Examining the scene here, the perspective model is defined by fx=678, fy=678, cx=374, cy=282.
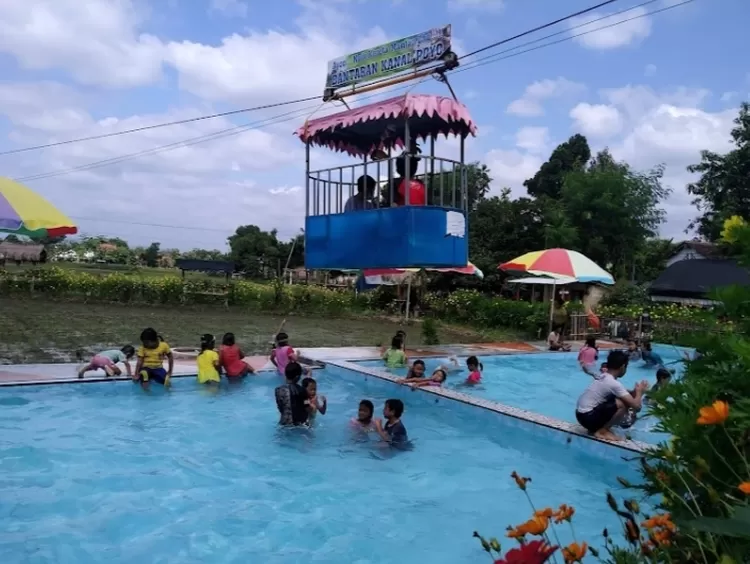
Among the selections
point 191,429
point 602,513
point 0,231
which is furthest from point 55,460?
point 602,513

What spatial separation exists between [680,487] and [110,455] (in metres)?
7.18

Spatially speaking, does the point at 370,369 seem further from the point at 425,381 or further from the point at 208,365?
the point at 208,365

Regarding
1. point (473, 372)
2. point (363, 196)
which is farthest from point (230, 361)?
point (473, 372)

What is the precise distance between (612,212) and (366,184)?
25154 mm

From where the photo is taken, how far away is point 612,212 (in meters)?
32.7

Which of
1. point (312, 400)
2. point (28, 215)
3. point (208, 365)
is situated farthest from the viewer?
point (208, 365)

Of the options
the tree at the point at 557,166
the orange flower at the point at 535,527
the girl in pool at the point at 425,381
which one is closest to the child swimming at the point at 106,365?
the girl in pool at the point at 425,381

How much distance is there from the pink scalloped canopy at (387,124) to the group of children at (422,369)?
3.69 meters

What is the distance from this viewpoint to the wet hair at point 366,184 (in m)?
10.4

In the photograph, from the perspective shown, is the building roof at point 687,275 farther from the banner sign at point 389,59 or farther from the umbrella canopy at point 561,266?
the banner sign at point 389,59

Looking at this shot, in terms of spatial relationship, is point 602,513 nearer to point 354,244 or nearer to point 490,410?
point 490,410

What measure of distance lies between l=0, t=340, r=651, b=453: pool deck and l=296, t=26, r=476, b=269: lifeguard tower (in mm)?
2185

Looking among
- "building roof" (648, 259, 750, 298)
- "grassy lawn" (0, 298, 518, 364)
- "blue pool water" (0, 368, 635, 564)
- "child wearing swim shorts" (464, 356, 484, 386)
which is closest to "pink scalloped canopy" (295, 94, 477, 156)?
"child wearing swim shorts" (464, 356, 484, 386)

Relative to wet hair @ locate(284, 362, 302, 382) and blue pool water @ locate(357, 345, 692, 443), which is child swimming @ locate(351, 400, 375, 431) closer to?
wet hair @ locate(284, 362, 302, 382)
